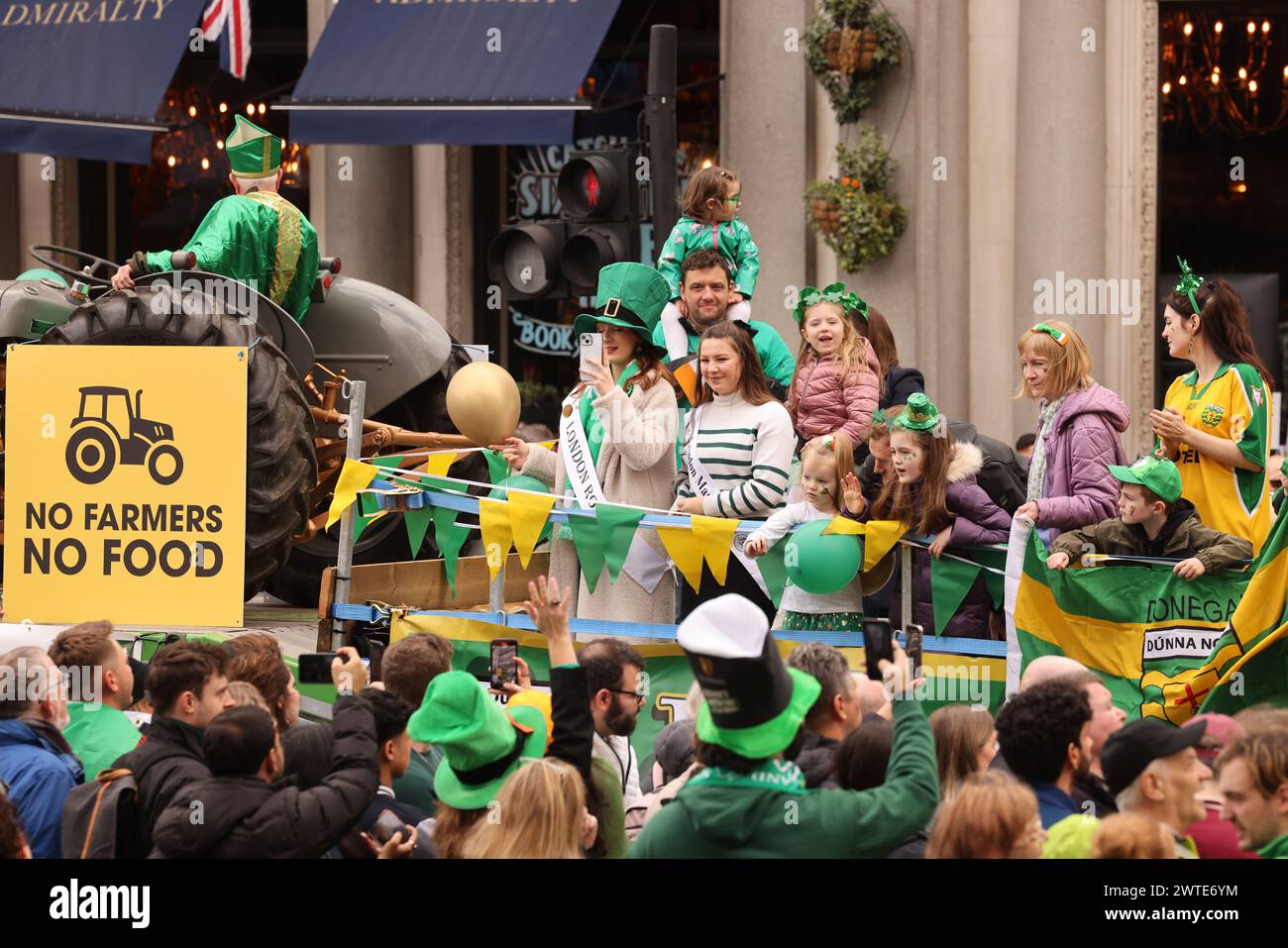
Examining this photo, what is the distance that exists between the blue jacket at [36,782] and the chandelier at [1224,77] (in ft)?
45.8

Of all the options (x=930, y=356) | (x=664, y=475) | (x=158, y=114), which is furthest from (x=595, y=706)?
(x=158, y=114)

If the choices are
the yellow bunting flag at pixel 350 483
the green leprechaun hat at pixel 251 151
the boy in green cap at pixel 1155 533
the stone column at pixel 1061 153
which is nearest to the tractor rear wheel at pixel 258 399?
the yellow bunting flag at pixel 350 483

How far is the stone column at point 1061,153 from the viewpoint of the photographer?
15781 millimetres

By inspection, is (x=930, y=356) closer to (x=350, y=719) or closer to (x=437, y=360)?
(x=437, y=360)

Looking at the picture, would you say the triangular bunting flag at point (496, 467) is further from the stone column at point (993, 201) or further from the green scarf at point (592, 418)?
the stone column at point (993, 201)

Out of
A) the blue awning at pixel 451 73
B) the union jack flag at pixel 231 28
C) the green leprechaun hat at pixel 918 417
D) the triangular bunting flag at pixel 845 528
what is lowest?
the triangular bunting flag at pixel 845 528

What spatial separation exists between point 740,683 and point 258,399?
4.02m

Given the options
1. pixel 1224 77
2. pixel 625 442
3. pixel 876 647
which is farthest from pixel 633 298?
pixel 1224 77

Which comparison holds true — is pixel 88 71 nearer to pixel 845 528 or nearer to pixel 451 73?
pixel 451 73

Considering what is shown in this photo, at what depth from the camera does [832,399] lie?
7.99 m

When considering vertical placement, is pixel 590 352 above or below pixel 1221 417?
above

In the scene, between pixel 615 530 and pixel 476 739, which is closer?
pixel 476 739

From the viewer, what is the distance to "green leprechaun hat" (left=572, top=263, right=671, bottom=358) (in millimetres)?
7738

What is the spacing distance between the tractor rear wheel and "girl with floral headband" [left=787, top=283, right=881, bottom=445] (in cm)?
210
